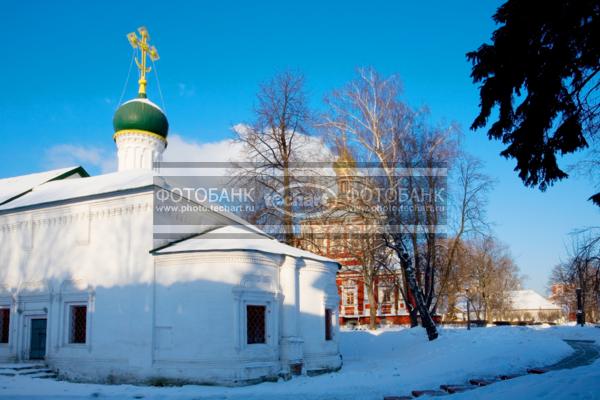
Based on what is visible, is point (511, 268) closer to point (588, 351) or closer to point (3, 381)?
point (588, 351)

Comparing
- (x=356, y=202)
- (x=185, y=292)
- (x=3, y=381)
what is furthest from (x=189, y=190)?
(x=3, y=381)

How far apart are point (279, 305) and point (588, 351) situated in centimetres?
1090

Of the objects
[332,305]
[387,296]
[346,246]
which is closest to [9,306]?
[332,305]

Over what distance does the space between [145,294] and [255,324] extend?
3.10 meters

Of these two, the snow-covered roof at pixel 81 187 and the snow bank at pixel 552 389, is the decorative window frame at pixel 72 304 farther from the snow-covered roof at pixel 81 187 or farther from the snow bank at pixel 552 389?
the snow bank at pixel 552 389

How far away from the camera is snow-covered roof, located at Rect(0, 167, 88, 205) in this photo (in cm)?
1766

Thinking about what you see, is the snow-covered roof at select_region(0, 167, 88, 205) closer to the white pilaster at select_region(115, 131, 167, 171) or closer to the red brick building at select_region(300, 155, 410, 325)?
the white pilaster at select_region(115, 131, 167, 171)

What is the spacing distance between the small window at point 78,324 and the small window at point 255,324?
4.86 m

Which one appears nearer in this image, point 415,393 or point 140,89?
point 415,393

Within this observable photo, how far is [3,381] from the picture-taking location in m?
13.1

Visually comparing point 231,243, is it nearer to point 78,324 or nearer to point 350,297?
point 78,324

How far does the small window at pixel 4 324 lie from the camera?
15.9m

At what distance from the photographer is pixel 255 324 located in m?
14.2

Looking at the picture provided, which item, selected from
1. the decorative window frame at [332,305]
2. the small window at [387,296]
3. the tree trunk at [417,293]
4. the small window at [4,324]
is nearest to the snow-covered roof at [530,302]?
the small window at [387,296]
